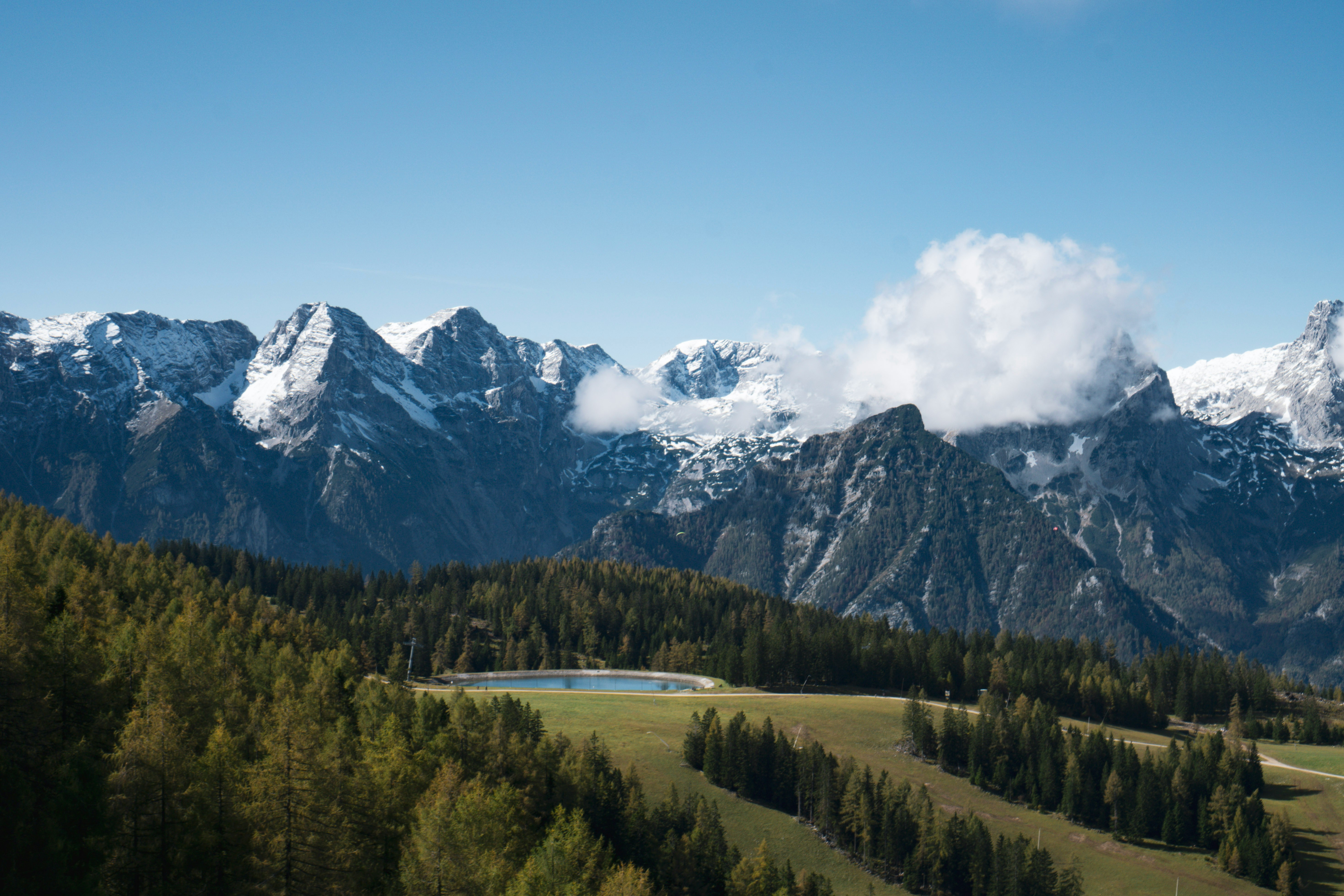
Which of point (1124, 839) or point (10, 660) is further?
point (1124, 839)

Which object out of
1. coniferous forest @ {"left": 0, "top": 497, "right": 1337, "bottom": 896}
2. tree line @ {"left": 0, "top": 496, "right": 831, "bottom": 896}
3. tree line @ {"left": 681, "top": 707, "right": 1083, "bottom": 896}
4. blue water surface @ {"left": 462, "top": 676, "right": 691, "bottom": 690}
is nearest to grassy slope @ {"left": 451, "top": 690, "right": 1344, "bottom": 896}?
tree line @ {"left": 681, "top": 707, "right": 1083, "bottom": 896}

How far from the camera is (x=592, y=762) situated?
369ft

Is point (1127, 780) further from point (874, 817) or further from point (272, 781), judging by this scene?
point (272, 781)

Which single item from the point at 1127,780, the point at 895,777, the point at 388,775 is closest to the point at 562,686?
the point at 895,777

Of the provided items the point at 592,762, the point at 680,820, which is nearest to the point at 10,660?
the point at 592,762

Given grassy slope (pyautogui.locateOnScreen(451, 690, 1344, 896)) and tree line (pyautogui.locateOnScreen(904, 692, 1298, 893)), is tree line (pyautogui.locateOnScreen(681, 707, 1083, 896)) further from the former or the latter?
tree line (pyautogui.locateOnScreen(904, 692, 1298, 893))

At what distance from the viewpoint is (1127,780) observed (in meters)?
147

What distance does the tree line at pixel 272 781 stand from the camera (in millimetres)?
55781

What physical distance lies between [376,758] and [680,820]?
45708 millimetres

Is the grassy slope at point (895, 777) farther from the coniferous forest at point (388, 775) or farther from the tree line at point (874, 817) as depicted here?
the coniferous forest at point (388, 775)

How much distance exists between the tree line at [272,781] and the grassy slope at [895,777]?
759 centimetres

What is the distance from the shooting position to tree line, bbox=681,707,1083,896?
12562 centimetres

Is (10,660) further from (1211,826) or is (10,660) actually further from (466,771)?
(1211,826)

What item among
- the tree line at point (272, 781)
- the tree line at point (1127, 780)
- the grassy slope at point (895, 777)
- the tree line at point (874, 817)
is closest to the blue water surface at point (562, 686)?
the grassy slope at point (895, 777)
